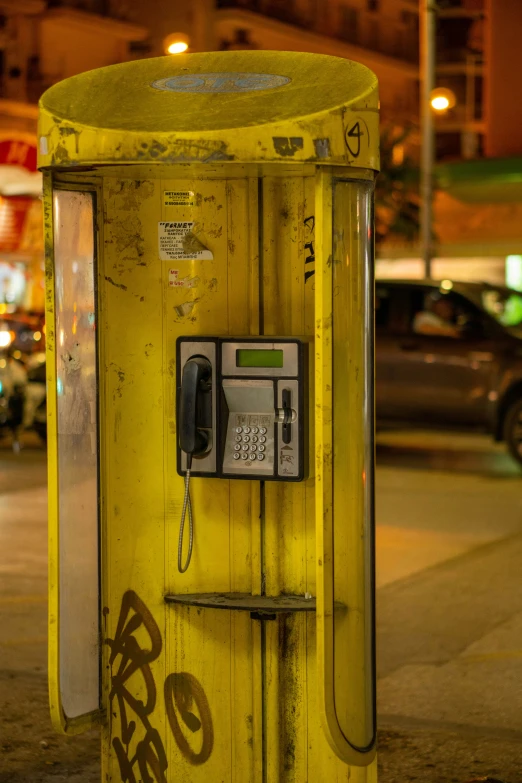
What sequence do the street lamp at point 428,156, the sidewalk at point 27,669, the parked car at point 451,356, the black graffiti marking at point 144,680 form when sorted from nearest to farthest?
the black graffiti marking at point 144,680 → the sidewalk at point 27,669 → the parked car at point 451,356 → the street lamp at point 428,156

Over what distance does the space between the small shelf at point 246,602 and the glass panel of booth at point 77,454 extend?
30 cm

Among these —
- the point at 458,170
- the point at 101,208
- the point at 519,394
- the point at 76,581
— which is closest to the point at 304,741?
the point at 76,581

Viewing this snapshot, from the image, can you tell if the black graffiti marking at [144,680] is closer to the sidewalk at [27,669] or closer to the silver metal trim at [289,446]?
the silver metal trim at [289,446]

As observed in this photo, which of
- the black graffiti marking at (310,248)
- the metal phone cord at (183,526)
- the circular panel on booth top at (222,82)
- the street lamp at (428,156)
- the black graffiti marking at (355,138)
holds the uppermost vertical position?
the street lamp at (428,156)

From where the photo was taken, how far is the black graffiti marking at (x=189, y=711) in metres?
4.17

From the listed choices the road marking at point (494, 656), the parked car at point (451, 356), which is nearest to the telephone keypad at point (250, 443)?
the road marking at point (494, 656)

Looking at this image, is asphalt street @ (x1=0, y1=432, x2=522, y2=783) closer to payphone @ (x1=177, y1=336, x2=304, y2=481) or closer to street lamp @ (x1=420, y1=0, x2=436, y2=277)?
payphone @ (x1=177, y1=336, x2=304, y2=481)

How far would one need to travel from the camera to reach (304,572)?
13.5 ft

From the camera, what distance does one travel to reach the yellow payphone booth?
12.7 feet

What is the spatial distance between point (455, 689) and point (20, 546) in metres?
3.91

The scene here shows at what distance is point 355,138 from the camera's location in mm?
3734

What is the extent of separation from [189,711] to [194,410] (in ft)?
3.14

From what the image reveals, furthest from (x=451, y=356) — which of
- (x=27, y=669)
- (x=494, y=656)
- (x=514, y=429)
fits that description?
(x=27, y=669)

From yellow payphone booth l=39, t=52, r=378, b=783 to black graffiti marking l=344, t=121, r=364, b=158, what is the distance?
11 millimetres
